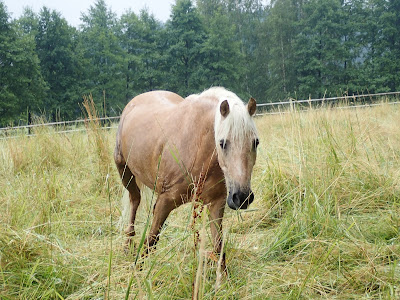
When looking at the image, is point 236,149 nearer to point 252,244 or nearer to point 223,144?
point 223,144

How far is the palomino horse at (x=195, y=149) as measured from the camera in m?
2.03

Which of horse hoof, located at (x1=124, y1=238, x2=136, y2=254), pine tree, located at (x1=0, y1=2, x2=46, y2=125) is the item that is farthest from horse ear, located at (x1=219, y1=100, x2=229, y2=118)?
pine tree, located at (x1=0, y1=2, x2=46, y2=125)

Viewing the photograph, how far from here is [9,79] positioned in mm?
21344

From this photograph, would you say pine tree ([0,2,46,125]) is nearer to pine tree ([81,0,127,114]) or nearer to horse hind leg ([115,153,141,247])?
pine tree ([81,0,127,114])

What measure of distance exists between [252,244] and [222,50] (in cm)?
2834

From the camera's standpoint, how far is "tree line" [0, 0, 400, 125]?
27188 millimetres

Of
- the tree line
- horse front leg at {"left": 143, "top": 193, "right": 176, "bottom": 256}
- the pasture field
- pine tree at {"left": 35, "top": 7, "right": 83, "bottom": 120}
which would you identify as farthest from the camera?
the tree line

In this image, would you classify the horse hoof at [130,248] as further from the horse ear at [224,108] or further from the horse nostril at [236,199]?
the horse ear at [224,108]

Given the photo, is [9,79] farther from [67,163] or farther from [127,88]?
[67,163]

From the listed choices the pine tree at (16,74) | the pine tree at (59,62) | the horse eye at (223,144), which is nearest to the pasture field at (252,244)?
the horse eye at (223,144)

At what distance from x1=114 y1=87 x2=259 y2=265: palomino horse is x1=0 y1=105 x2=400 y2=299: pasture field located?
171 millimetres

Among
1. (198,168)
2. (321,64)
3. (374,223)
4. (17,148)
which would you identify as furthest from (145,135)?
(321,64)

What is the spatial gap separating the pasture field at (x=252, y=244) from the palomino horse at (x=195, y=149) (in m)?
0.17

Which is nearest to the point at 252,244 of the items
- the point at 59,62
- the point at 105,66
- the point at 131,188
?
the point at 131,188
